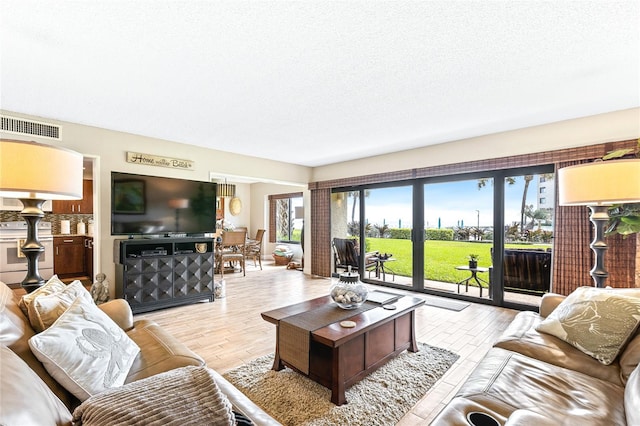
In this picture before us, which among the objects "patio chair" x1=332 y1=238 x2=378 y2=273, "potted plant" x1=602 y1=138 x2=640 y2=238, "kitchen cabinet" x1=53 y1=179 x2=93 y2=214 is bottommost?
"patio chair" x1=332 y1=238 x2=378 y2=273

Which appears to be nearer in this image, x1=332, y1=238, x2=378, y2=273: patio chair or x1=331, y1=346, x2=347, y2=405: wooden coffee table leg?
x1=331, y1=346, x2=347, y2=405: wooden coffee table leg

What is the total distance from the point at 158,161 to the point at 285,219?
198 inches

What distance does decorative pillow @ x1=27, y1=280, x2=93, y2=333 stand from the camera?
1387mm

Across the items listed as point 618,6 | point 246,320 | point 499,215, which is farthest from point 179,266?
point 618,6

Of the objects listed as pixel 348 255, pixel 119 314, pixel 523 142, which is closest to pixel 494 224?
pixel 523 142

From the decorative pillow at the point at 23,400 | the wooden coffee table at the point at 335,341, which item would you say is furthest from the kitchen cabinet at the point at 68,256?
the decorative pillow at the point at 23,400

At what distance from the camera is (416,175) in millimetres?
4902

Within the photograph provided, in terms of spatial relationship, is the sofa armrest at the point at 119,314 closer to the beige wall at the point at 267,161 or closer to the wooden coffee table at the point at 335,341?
the wooden coffee table at the point at 335,341

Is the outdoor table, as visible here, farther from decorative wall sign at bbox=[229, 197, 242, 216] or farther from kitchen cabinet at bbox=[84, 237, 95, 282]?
kitchen cabinet at bbox=[84, 237, 95, 282]

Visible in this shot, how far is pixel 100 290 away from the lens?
3.73 metres

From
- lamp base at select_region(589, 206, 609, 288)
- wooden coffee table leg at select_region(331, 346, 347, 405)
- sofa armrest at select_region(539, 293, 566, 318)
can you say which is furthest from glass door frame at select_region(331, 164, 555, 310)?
wooden coffee table leg at select_region(331, 346, 347, 405)

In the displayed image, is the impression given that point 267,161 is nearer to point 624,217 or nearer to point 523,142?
point 523,142

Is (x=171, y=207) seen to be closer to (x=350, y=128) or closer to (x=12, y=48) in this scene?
(x=12, y=48)

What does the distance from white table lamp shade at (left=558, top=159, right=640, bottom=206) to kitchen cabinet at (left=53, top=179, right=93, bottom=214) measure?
801cm
